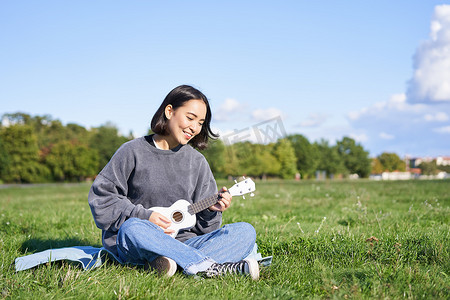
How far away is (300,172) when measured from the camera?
7850cm

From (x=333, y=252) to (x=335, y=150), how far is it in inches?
3500

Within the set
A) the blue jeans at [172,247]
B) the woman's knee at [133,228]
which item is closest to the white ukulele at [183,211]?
the blue jeans at [172,247]

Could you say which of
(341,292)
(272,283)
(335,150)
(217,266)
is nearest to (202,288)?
(217,266)

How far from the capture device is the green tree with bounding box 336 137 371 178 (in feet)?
318

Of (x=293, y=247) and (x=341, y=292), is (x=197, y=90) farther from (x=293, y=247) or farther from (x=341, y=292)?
(x=341, y=292)

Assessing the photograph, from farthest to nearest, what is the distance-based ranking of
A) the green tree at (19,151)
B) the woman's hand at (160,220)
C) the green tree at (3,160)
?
the green tree at (19,151), the green tree at (3,160), the woman's hand at (160,220)

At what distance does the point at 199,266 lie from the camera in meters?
3.16

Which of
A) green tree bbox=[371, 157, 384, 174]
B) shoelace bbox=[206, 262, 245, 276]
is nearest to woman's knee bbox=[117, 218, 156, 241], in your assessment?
shoelace bbox=[206, 262, 245, 276]

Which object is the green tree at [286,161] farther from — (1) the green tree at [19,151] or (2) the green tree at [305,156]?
(1) the green tree at [19,151]

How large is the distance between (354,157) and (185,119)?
326 ft

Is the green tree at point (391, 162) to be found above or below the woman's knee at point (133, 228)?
below

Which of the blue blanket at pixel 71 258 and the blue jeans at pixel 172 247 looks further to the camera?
the blue blanket at pixel 71 258

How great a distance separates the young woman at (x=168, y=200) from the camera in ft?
10.3

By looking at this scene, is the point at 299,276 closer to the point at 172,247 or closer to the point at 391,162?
the point at 172,247
